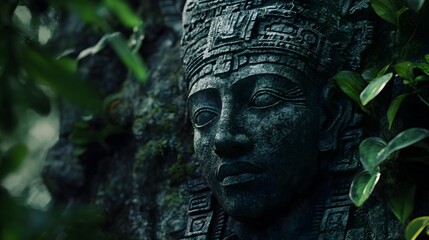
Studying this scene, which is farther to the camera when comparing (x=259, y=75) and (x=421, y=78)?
(x=259, y=75)

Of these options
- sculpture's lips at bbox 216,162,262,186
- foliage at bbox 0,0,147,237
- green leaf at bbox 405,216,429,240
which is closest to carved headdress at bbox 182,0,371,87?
sculpture's lips at bbox 216,162,262,186

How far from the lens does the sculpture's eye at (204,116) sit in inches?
205

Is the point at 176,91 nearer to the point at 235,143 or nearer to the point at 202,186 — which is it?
the point at 202,186

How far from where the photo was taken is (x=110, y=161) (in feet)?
20.7

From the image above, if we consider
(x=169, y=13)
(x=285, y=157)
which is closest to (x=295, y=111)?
(x=285, y=157)

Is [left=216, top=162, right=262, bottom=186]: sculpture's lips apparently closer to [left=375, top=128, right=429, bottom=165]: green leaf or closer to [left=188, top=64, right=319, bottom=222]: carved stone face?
[left=188, top=64, right=319, bottom=222]: carved stone face

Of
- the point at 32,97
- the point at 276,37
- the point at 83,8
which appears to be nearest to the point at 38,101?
the point at 32,97

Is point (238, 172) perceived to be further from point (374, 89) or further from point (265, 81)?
point (374, 89)

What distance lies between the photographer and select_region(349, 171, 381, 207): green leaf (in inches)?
186

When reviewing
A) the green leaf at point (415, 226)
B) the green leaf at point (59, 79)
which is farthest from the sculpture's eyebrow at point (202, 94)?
the green leaf at point (59, 79)

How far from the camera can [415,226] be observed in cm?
459

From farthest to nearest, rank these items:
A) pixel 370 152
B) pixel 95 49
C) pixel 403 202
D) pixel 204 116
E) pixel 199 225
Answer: pixel 95 49 < pixel 199 225 < pixel 204 116 < pixel 403 202 < pixel 370 152

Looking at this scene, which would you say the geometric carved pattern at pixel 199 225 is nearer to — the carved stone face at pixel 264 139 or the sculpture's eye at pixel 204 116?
the carved stone face at pixel 264 139

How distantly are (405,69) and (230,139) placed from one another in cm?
73
